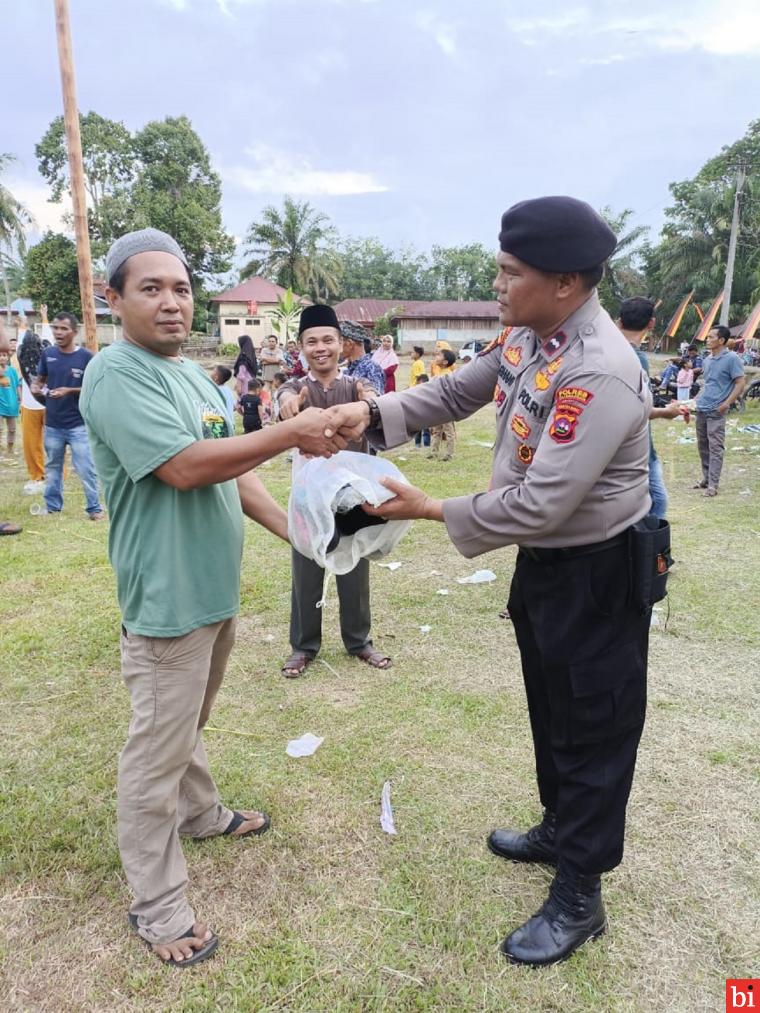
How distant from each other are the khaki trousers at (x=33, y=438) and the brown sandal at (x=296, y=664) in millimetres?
5682

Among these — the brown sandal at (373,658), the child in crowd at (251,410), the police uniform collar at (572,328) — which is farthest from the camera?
the child in crowd at (251,410)

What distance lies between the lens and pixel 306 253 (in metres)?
44.9

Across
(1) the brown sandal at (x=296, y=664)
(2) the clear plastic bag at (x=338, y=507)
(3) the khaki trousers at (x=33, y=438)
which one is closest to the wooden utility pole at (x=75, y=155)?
(3) the khaki trousers at (x=33, y=438)

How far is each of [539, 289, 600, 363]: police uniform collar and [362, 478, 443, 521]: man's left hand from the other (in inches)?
21.1

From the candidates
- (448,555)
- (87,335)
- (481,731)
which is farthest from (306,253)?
(481,731)

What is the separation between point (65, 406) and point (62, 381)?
11.5 inches

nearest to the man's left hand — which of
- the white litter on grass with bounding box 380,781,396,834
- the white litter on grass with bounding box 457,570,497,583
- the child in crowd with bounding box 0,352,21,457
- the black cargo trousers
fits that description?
the black cargo trousers

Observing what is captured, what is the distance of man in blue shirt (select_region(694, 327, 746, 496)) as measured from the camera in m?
8.02

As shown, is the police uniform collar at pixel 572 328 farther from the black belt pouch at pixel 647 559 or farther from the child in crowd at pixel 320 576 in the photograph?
the child in crowd at pixel 320 576

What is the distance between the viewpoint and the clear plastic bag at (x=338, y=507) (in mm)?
2154

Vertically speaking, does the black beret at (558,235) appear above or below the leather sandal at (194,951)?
above

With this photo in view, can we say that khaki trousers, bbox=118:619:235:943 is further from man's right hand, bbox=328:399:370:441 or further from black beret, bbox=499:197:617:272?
black beret, bbox=499:197:617:272

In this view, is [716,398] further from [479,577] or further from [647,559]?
[647,559]

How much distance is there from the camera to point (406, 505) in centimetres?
202
